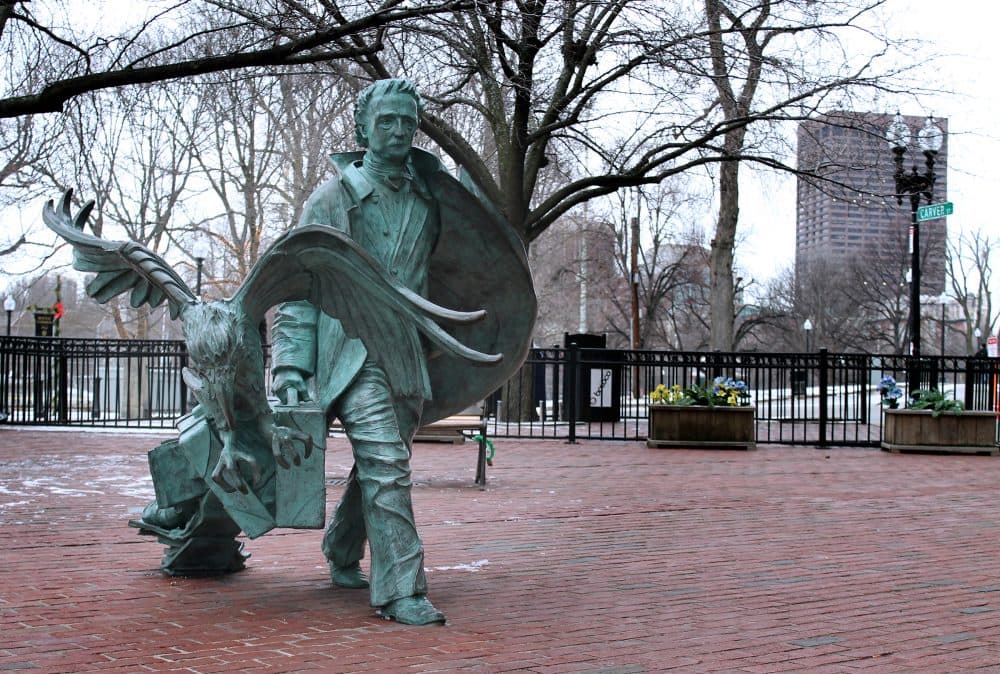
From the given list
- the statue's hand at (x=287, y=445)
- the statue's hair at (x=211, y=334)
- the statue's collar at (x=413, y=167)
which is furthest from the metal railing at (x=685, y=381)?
the statue's hair at (x=211, y=334)

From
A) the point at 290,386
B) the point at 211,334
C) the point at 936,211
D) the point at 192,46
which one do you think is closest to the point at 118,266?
the point at 211,334

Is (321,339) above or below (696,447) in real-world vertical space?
above

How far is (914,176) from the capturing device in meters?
20.8

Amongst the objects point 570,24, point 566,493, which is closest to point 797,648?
point 566,493

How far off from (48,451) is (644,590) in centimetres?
1091

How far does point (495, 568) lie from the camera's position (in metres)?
6.56

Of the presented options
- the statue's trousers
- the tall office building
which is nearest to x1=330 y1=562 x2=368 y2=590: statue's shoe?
the statue's trousers

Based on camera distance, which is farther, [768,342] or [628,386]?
[768,342]

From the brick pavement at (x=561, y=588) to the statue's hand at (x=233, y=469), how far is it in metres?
0.60

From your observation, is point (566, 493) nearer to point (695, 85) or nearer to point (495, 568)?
point (495, 568)

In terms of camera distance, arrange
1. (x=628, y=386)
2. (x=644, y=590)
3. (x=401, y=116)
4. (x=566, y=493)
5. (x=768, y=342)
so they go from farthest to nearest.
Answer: (x=768, y=342), (x=628, y=386), (x=566, y=493), (x=644, y=590), (x=401, y=116)

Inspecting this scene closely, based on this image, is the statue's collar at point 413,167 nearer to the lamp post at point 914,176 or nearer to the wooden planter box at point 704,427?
the wooden planter box at point 704,427

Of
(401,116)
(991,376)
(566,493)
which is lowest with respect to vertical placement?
(566,493)

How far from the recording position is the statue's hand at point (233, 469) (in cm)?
485
